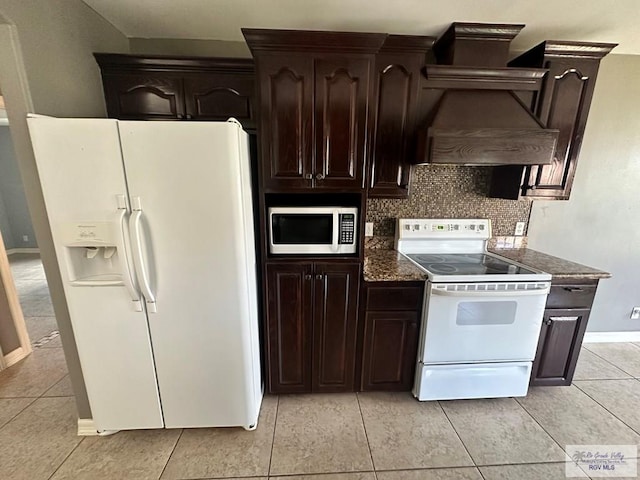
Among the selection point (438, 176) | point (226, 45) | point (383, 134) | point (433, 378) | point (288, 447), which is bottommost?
point (288, 447)

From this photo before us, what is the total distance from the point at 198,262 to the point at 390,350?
4.59 ft

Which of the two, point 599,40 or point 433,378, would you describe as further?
point 599,40

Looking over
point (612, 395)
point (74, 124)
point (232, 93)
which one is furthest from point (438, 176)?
point (74, 124)

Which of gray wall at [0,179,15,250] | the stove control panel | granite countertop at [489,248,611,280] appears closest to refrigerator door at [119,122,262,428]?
the stove control panel

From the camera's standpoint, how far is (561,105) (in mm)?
1968

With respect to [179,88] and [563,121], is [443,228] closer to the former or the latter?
[563,121]

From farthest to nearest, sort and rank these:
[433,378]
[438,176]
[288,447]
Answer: [438,176]
[433,378]
[288,447]

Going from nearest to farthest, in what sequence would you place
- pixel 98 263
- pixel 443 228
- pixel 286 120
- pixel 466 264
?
pixel 98 263
pixel 286 120
pixel 466 264
pixel 443 228

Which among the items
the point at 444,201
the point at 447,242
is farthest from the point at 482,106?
the point at 447,242

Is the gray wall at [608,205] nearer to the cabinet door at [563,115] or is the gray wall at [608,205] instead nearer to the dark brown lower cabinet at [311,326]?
the cabinet door at [563,115]

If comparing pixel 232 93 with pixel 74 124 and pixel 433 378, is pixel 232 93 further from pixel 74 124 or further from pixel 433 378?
pixel 433 378

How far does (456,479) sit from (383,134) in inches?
81.0

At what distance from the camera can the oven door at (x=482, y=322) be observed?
5.89 ft

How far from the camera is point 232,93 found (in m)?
1.96
